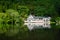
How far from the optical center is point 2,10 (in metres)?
35.7

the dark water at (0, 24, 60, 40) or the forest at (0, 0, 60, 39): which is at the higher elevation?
the forest at (0, 0, 60, 39)

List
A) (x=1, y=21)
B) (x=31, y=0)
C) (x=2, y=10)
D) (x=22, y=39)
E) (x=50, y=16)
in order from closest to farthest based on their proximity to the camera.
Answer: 1. (x=22, y=39)
2. (x=1, y=21)
3. (x=2, y=10)
4. (x=50, y=16)
5. (x=31, y=0)

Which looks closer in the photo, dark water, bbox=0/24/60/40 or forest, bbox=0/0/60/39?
dark water, bbox=0/24/60/40

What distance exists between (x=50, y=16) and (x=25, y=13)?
323 cm

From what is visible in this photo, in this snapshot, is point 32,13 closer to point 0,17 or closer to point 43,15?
point 43,15

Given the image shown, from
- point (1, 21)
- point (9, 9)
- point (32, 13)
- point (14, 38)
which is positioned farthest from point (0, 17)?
point (14, 38)

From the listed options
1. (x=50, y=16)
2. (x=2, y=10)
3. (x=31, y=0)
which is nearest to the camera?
(x=2, y=10)

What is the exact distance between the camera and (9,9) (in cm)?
3628

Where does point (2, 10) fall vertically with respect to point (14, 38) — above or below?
above

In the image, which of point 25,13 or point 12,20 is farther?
point 25,13

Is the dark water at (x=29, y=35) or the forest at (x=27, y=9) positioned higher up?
the forest at (x=27, y=9)

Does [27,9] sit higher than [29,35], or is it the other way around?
Answer: [27,9]

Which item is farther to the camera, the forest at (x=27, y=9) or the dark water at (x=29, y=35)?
the forest at (x=27, y=9)

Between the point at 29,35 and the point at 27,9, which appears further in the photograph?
the point at 27,9
